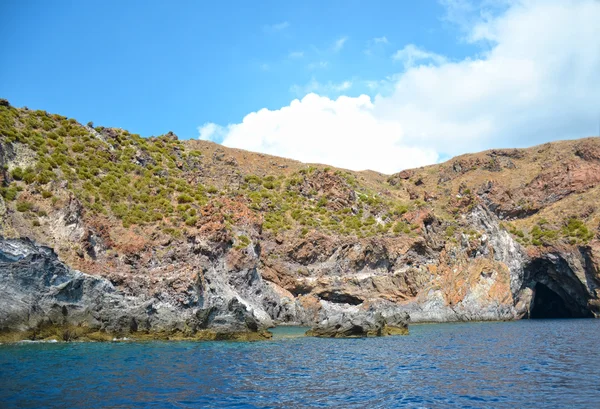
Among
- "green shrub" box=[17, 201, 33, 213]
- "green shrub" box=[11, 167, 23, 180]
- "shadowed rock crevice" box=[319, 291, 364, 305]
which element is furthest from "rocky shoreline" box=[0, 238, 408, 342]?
"shadowed rock crevice" box=[319, 291, 364, 305]

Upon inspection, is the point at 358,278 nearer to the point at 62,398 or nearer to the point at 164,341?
the point at 164,341

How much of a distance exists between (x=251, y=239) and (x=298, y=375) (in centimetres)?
3360

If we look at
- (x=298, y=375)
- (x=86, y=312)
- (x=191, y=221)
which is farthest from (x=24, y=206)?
(x=298, y=375)

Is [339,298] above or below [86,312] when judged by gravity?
below

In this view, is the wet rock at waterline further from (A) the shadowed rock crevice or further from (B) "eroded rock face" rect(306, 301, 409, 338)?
(A) the shadowed rock crevice

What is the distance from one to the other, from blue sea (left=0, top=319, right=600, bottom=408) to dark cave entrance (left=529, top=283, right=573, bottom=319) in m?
47.5

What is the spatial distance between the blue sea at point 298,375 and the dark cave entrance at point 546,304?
A: 156ft

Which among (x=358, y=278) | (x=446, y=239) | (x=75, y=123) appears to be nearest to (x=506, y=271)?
(x=446, y=239)

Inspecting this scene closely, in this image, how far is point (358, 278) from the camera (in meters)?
57.6

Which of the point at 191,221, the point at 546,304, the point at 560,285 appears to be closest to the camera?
the point at 191,221

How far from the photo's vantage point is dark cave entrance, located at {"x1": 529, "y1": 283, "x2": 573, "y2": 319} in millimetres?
73312

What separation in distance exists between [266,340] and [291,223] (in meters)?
32.7

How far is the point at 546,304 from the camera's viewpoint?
7569cm

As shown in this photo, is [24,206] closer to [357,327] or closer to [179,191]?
[179,191]
